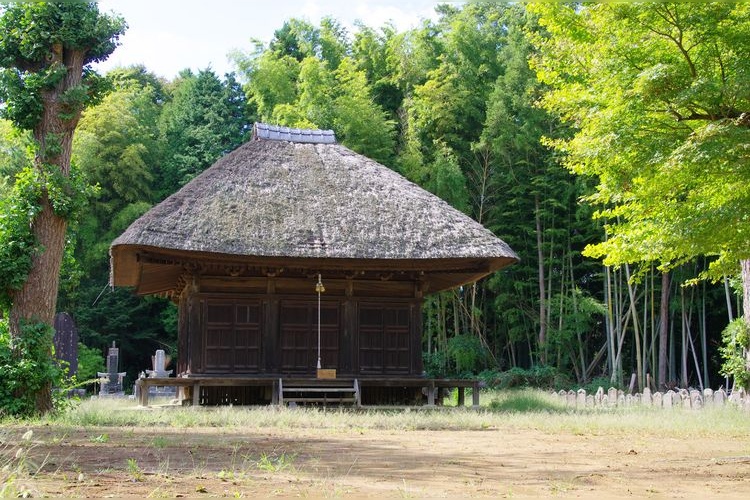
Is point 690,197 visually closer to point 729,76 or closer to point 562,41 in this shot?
point 729,76

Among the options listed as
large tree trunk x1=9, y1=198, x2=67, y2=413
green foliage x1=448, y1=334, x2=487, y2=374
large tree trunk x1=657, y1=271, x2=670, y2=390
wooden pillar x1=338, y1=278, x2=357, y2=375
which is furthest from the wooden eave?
large tree trunk x1=657, y1=271, x2=670, y2=390

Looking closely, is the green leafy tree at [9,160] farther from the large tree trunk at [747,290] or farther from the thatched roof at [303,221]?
the large tree trunk at [747,290]

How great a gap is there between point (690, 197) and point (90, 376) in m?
21.1

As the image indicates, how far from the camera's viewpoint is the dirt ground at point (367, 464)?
5.71 m

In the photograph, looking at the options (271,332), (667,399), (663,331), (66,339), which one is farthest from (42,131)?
(663,331)

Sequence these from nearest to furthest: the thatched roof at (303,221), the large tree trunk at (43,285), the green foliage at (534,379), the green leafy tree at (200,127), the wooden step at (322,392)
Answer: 1. the large tree trunk at (43,285)
2. the thatched roof at (303,221)
3. the wooden step at (322,392)
4. the green foliage at (534,379)
5. the green leafy tree at (200,127)

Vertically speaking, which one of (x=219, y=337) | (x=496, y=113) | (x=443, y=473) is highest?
(x=496, y=113)

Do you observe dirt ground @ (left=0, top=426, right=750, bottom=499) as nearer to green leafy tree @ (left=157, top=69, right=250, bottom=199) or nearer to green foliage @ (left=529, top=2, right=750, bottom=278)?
green foliage @ (left=529, top=2, right=750, bottom=278)

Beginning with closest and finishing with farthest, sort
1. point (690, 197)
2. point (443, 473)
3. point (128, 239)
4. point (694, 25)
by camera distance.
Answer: point (443, 473) < point (694, 25) < point (690, 197) < point (128, 239)

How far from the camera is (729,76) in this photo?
9508 millimetres

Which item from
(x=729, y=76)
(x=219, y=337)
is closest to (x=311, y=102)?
(x=219, y=337)

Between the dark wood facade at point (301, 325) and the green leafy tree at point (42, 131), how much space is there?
150 inches

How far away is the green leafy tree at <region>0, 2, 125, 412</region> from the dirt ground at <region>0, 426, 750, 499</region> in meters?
2.63

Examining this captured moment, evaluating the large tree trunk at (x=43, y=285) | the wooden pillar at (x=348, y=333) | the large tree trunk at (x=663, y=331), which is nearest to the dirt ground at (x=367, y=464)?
the large tree trunk at (x=43, y=285)
